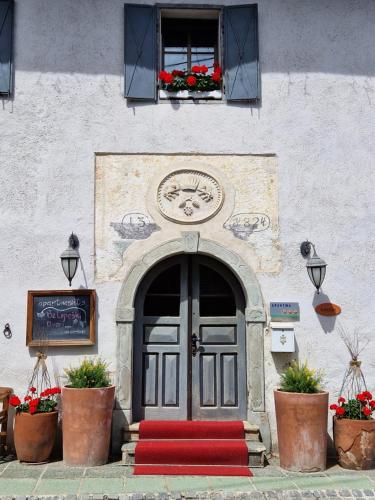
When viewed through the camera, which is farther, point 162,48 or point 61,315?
point 162,48

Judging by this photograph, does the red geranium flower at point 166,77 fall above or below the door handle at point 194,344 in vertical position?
above

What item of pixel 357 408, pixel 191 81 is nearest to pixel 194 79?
pixel 191 81

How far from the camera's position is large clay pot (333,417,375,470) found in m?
5.74

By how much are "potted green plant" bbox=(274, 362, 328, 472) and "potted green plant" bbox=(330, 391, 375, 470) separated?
212mm

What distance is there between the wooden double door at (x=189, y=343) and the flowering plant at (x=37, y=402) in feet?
3.43

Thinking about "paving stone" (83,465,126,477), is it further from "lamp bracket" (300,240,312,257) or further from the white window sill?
the white window sill

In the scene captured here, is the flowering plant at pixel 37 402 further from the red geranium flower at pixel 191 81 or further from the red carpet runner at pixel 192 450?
the red geranium flower at pixel 191 81

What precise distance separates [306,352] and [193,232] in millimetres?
2079

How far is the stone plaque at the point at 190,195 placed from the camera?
6.71 metres

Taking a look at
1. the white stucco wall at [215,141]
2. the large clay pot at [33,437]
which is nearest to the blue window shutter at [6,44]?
the white stucco wall at [215,141]

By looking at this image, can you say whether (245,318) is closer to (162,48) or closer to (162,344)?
(162,344)

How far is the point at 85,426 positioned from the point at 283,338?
8.43 feet

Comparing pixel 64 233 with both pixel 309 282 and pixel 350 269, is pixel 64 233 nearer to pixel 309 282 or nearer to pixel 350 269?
pixel 309 282

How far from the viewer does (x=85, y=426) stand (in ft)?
18.9
